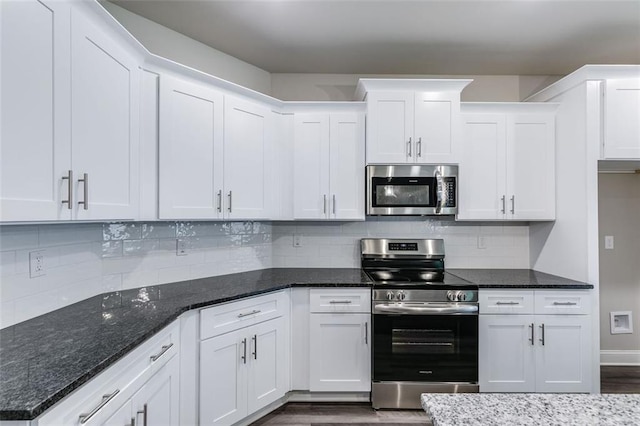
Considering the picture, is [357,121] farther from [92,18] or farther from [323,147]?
[92,18]

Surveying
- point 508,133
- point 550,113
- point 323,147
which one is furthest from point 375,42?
point 550,113

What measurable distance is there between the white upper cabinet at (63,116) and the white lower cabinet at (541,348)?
248 centimetres

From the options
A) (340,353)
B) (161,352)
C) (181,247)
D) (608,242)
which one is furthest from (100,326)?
(608,242)

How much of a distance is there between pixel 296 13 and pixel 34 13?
151cm

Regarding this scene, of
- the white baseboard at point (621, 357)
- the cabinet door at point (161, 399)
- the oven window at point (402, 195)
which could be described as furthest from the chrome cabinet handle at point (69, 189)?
the white baseboard at point (621, 357)

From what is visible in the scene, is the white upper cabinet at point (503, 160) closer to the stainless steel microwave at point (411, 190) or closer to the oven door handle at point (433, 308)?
the stainless steel microwave at point (411, 190)

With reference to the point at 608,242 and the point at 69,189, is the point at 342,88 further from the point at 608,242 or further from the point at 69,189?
the point at 608,242

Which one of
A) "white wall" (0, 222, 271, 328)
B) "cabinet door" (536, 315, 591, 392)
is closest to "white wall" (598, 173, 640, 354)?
"cabinet door" (536, 315, 591, 392)

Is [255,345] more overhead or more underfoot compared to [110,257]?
more underfoot

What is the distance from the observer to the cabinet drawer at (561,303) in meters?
2.49

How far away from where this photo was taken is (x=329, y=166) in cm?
289

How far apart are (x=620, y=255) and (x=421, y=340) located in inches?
88.9

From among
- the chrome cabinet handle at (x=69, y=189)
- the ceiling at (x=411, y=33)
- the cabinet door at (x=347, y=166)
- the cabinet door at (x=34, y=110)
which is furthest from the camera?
the cabinet door at (x=347, y=166)

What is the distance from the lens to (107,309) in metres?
1.77
